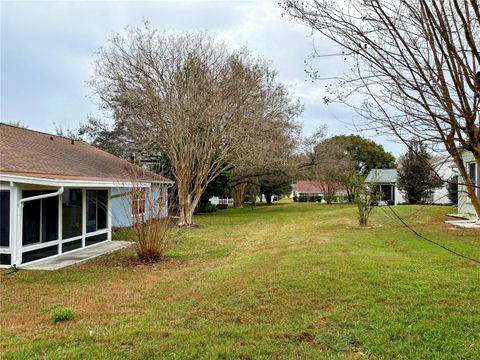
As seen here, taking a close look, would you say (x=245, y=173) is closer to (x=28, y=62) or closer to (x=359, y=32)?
(x=28, y=62)

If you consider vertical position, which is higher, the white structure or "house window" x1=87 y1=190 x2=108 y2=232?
the white structure

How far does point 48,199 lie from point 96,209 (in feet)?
10.0

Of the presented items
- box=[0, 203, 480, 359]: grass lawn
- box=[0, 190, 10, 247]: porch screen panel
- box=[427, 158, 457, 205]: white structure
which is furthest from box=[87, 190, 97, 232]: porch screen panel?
box=[427, 158, 457, 205]: white structure

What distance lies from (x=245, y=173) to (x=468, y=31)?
2795cm

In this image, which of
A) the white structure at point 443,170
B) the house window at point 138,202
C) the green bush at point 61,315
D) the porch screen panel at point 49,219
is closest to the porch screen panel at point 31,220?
the porch screen panel at point 49,219

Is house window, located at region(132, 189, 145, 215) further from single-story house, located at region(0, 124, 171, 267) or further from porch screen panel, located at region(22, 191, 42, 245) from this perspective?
porch screen panel, located at region(22, 191, 42, 245)

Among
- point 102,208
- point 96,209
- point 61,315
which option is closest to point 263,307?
point 61,315

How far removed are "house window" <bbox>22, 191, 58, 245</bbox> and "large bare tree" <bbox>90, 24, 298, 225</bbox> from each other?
902 centimetres

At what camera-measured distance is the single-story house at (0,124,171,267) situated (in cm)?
926

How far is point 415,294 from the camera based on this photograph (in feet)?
18.0

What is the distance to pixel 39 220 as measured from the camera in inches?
409

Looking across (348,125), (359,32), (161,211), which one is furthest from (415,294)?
(161,211)

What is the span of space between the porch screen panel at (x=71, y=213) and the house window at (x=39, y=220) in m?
0.37

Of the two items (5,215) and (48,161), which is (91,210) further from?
(5,215)
